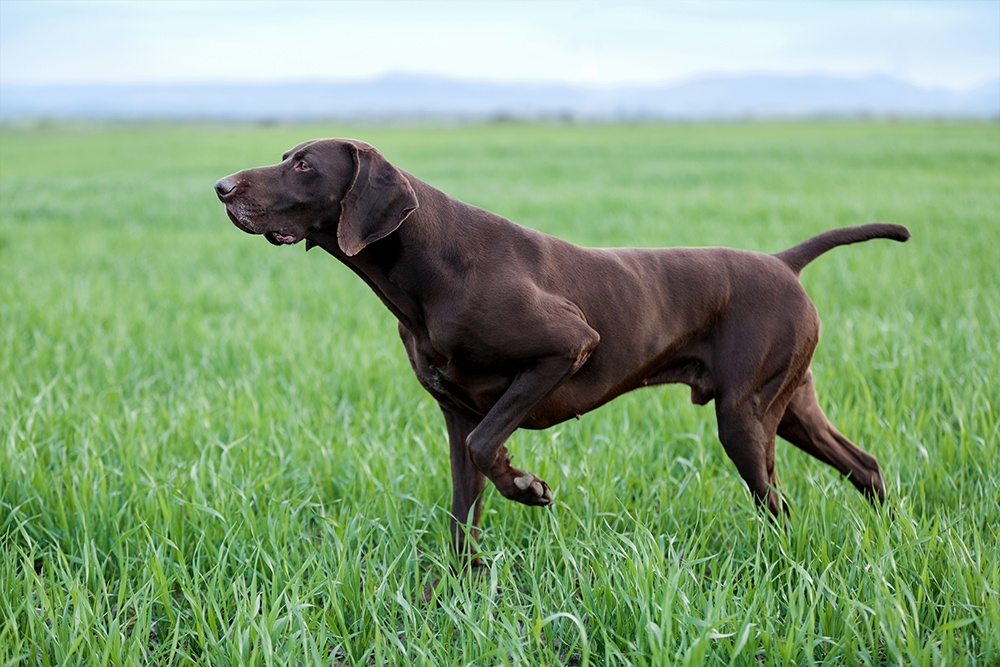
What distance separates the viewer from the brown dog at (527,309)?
270 cm

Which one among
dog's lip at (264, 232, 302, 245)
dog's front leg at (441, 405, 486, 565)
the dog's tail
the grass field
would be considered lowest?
the grass field

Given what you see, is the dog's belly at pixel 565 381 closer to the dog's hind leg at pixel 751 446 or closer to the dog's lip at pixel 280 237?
the dog's hind leg at pixel 751 446

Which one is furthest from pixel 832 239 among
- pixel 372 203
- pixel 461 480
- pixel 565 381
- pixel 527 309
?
pixel 372 203

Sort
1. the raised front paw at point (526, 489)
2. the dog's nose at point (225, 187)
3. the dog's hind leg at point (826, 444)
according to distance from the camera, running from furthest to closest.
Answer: the dog's hind leg at point (826, 444) → the raised front paw at point (526, 489) → the dog's nose at point (225, 187)

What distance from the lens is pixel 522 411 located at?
2.82 metres

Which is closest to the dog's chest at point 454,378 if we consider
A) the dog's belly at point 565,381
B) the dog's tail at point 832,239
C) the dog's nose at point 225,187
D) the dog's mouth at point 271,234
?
the dog's belly at point 565,381

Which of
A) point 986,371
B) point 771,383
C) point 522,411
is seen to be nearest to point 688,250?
point 771,383

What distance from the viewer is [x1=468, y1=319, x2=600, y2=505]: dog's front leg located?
279 cm

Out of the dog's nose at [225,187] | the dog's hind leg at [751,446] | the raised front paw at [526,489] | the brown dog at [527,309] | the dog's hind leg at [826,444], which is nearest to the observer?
the dog's nose at [225,187]

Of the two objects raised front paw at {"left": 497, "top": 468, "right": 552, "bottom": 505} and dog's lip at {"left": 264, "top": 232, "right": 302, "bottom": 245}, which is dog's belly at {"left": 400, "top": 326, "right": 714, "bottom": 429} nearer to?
raised front paw at {"left": 497, "top": 468, "right": 552, "bottom": 505}

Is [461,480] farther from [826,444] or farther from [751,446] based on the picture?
[826,444]

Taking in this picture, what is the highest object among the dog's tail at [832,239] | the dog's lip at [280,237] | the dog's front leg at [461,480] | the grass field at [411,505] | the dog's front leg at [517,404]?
the dog's lip at [280,237]

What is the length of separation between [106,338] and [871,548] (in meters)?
5.32

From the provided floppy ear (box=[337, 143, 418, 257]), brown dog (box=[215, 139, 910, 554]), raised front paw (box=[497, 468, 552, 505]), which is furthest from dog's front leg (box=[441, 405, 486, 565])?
floppy ear (box=[337, 143, 418, 257])
